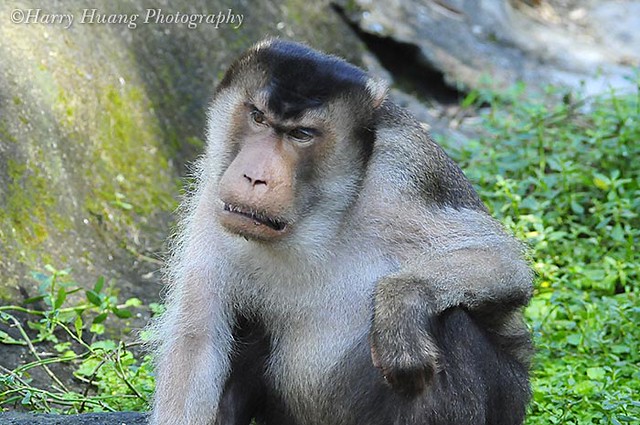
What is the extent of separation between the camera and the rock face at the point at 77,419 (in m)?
4.80

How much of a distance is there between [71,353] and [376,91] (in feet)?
7.64

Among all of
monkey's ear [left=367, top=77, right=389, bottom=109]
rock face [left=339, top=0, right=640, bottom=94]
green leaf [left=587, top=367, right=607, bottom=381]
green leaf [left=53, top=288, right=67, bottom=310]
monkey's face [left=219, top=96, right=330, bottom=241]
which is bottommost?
rock face [left=339, top=0, right=640, bottom=94]

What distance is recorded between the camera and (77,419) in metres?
4.90

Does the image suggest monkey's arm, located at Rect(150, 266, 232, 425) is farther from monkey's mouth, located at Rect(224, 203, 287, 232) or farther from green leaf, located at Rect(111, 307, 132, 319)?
green leaf, located at Rect(111, 307, 132, 319)

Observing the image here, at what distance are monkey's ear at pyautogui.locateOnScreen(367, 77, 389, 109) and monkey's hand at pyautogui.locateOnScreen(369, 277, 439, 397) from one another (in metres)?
0.78

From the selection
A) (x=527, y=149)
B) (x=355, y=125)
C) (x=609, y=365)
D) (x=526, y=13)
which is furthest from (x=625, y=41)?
(x=355, y=125)

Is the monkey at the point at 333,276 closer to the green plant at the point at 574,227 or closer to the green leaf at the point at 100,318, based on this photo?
the green plant at the point at 574,227

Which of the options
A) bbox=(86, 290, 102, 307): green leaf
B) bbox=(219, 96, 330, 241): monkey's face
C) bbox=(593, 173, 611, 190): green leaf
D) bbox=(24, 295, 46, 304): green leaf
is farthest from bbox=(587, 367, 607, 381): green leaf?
bbox=(24, 295, 46, 304): green leaf

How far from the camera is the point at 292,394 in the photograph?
462 cm

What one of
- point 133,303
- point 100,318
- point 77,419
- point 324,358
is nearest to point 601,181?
point 133,303

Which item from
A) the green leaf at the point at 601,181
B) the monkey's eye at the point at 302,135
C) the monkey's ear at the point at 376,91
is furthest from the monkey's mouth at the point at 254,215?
the green leaf at the point at 601,181

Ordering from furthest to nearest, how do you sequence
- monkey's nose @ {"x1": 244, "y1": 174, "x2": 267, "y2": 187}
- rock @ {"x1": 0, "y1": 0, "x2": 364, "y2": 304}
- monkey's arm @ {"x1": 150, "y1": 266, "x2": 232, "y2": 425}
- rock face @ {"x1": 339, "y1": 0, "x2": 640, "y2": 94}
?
rock face @ {"x1": 339, "y1": 0, "x2": 640, "y2": 94}, rock @ {"x1": 0, "y1": 0, "x2": 364, "y2": 304}, monkey's arm @ {"x1": 150, "y1": 266, "x2": 232, "y2": 425}, monkey's nose @ {"x1": 244, "y1": 174, "x2": 267, "y2": 187}

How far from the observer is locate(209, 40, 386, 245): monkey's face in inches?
163

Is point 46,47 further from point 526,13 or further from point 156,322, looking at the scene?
point 526,13
